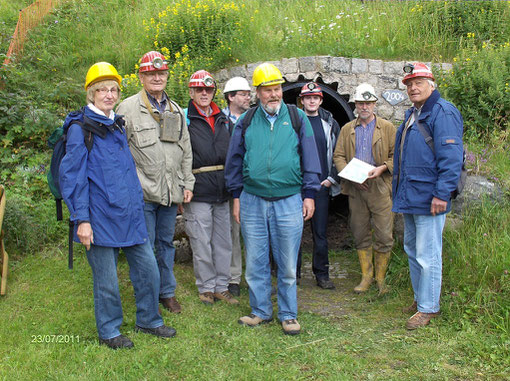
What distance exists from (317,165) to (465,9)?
6.79m

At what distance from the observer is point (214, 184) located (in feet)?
16.3

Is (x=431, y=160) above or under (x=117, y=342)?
above

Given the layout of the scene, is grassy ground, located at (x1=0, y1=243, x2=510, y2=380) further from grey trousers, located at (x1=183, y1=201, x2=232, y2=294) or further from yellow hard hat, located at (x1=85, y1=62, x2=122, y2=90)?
yellow hard hat, located at (x1=85, y1=62, x2=122, y2=90)

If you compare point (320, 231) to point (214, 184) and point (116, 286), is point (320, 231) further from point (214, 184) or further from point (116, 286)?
point (116, 286)

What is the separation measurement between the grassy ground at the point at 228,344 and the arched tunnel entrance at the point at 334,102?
13.3 ft

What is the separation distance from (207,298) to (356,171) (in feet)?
6.81

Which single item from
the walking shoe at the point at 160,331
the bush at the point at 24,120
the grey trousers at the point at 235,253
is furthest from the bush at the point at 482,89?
the bush at the point at 24,120

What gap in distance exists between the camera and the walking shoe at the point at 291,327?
4.32 meters

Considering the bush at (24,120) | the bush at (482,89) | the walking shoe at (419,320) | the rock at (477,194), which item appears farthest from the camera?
the bush at (482,89)

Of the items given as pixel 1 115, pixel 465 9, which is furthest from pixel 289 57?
pixel 1 115

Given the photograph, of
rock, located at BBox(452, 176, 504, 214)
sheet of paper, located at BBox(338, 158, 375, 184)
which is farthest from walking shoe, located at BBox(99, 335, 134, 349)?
rock, located at BBox(452, 176, 504, 214)

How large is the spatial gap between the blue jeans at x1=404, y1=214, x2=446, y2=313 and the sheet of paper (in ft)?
3.05

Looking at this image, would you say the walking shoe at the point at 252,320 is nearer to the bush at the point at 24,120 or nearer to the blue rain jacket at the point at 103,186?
the blue rain jacket at the point at 103,186

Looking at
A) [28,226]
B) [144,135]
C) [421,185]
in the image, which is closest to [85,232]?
[144,135]
